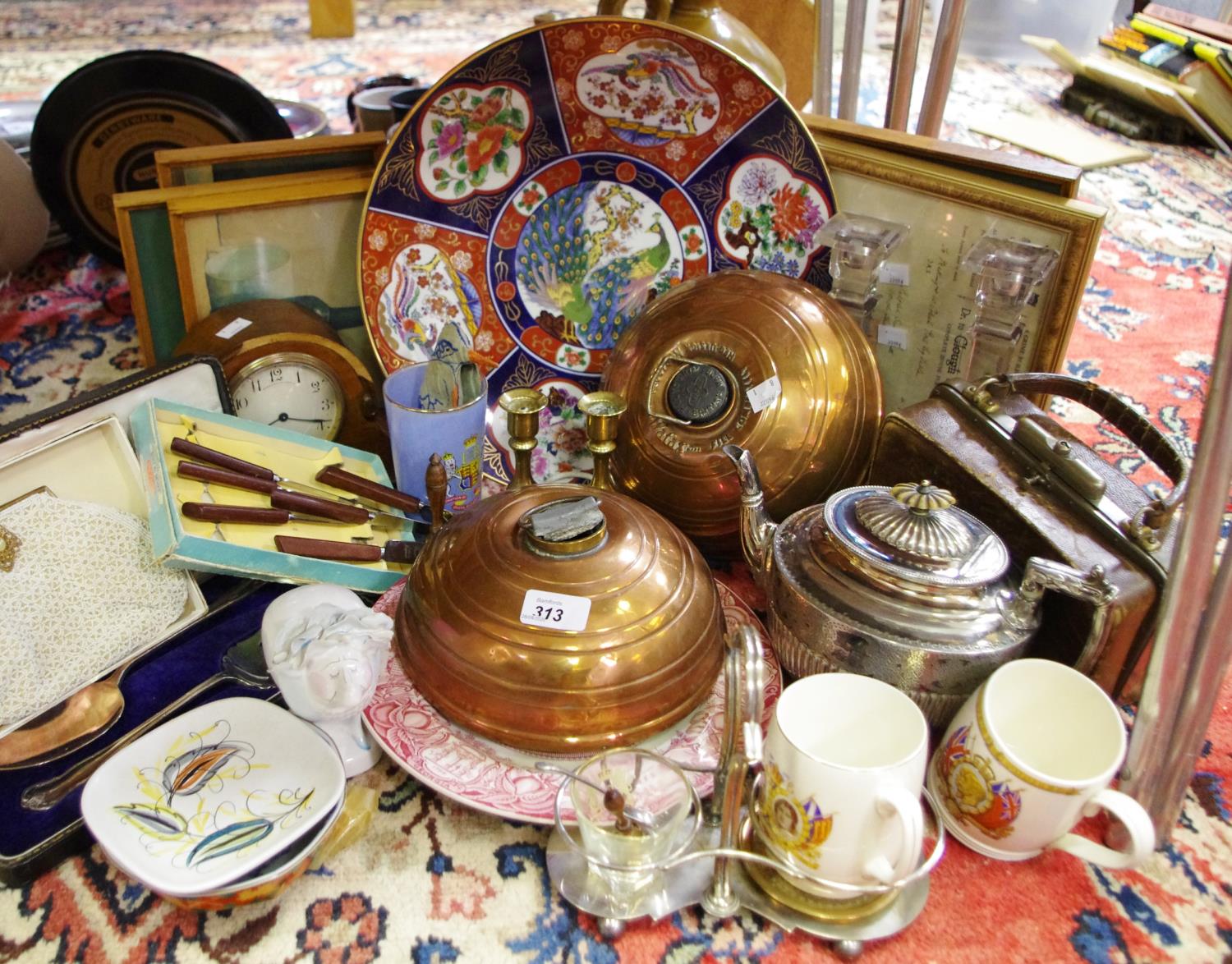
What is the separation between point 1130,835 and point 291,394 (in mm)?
861

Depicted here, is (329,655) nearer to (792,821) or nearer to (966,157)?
(792,821)

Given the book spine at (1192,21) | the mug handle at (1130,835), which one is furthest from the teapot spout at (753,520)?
the book spine at (1192,21)

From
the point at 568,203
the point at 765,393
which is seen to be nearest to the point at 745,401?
the point at 765,393

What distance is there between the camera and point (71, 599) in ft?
2.64

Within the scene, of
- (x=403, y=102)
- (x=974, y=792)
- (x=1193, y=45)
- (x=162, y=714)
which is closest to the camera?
(x=974, y=792)

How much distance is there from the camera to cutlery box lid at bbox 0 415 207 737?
826 millimetres

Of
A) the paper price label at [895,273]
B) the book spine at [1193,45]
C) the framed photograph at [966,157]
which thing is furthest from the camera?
the book spine at [1193,45]

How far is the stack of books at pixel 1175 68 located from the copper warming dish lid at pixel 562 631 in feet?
6.43

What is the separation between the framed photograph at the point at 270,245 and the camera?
1.04 metres

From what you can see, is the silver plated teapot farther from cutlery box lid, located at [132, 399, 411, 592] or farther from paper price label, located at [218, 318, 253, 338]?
paper price label, located at [218, 318, 253, 338]

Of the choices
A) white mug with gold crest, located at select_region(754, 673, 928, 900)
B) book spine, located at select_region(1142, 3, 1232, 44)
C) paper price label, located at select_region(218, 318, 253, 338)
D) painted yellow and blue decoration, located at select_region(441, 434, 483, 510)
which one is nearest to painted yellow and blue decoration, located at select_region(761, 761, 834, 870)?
white mug with gold crest, located at select_region(754, 673, 928, 900)

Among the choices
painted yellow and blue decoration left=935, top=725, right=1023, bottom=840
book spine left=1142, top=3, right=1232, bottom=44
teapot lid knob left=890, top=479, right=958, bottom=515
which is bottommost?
painted yellow and blue decoration left=935, top=725, right=1023, bottom=840

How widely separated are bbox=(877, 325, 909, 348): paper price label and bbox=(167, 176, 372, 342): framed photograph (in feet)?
1.92

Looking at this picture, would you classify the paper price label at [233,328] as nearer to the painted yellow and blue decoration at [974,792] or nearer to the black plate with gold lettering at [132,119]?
the black plate with gold lettering at [132,119]
